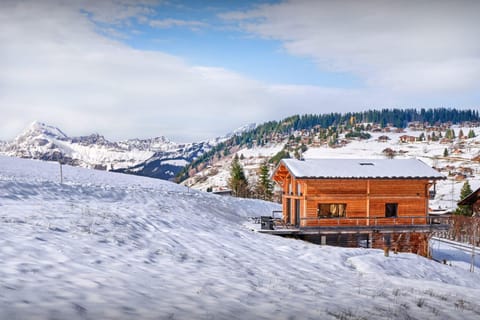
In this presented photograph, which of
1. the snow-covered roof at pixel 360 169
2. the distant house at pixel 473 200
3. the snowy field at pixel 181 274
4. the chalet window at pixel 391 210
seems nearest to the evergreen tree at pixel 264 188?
the distant house at pixel 473 200

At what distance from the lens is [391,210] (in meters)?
28.5

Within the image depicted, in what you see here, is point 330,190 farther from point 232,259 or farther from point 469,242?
point 469,242

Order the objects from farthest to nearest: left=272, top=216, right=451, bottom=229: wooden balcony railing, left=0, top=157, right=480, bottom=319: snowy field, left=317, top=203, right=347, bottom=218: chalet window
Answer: left=317, top=203, right=347, bottom=218: chalet window → left=272, top=216, right=451, bottom=229: wooden balcony railing → left=0, top=157, right=480, bottom=319: snowy field

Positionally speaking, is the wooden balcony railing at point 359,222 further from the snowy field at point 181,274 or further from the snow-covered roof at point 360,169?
the snowy field at point 181,274

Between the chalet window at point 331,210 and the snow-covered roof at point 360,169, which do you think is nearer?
the snow-covered roof at point 360,169

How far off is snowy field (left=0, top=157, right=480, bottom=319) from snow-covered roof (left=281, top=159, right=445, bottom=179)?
749 centimetres

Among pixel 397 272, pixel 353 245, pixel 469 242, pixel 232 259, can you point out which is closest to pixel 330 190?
pixel 353 245

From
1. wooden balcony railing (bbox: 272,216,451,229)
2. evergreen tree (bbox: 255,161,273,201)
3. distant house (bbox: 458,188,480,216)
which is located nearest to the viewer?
wooden balcony railing (bbox: 272,216,451,229)

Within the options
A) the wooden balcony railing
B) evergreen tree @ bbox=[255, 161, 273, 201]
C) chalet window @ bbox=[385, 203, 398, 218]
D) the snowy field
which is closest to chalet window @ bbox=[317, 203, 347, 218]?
the wooden balcony railing

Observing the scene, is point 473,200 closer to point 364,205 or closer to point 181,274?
point 364,205

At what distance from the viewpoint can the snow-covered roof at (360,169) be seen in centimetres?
2725

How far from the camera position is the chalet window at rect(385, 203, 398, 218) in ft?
Answer: 93.1

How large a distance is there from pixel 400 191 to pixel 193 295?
76.8 ft

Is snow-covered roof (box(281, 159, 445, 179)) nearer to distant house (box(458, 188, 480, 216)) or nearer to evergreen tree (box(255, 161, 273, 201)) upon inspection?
distant house (box(458, 188, 480, 216))
